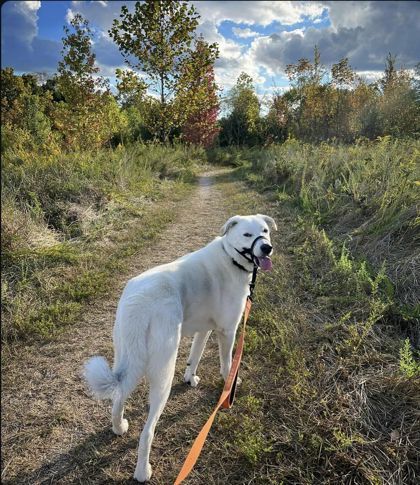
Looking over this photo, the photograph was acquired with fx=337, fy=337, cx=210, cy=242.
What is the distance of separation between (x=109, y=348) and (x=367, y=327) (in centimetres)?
293

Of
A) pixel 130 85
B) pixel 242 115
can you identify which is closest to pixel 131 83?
pixel 130 85

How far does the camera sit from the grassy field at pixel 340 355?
2.57m

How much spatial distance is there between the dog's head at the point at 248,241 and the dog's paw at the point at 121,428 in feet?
5.71

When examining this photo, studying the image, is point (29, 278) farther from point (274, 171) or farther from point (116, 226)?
point (274, 171)

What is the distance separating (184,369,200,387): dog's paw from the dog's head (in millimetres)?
1332

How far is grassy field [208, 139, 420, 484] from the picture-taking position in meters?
2.57

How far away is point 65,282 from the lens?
504 cm

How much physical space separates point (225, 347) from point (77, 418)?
148cm

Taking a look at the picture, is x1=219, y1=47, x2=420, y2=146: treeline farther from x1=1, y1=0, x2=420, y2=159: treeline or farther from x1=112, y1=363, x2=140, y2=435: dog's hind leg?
x1=112, y1=363, x2=140, y2=435: dog's hind leg

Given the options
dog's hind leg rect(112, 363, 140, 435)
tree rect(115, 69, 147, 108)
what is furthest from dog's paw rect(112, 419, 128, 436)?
tree rect(115, 69, 147, 108)

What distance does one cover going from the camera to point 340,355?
358cm

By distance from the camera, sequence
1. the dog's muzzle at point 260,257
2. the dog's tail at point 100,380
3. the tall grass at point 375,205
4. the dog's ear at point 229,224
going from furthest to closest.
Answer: the tall grass at point 375,205, the dog's ear at point 229,224, the dog's muzzle at point 260,257, the dog's tail at point 100,380

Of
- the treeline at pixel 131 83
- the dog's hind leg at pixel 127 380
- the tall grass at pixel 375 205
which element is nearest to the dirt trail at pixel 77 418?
the dog's hind leg at pixel 127 380

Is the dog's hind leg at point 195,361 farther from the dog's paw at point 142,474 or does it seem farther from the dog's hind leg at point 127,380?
the dog's hind leg at point 127,380
